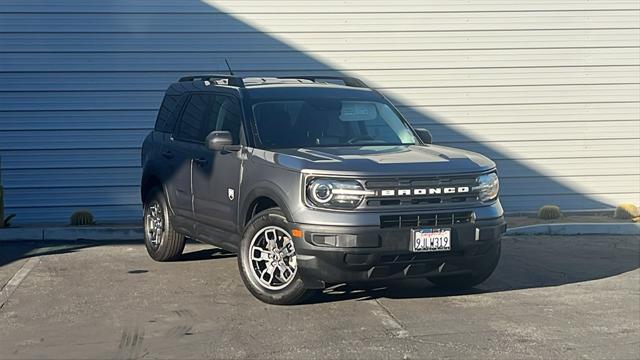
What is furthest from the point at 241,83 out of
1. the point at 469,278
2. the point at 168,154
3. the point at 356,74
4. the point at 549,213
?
the point at 549,213

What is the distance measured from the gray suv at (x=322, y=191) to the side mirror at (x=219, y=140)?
12mm

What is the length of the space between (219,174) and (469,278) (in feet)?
7.85

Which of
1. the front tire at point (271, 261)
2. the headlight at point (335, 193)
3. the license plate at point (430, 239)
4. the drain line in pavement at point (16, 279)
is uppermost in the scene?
the headlight at point (335, 193)

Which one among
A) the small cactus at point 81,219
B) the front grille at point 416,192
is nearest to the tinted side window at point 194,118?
the front grille at point 416,192

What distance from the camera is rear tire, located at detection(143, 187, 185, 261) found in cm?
957

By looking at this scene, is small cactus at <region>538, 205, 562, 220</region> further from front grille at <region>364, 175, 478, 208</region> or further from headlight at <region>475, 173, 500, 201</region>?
front grille at <region>364, 175, 478, 208</region>

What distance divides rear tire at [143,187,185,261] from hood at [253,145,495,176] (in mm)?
1985

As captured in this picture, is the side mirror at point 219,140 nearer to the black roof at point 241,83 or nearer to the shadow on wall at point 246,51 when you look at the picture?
the black roof at point 241,83

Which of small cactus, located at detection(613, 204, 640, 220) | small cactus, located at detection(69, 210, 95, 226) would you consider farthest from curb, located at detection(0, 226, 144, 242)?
small cactus, located at detection(613, 204, 640, 220)

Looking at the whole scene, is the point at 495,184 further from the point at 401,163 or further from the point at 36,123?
the point at 36,123

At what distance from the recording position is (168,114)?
989 centimetres

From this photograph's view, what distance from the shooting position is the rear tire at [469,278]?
7.92m

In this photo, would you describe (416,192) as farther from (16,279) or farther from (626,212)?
(626,212)

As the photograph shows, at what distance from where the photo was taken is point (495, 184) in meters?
7.92
